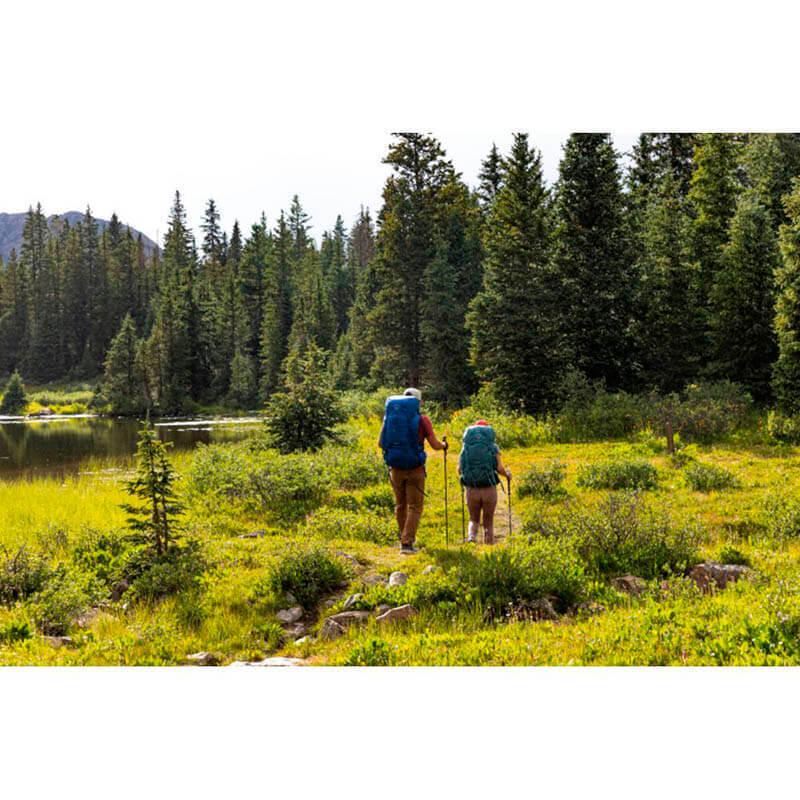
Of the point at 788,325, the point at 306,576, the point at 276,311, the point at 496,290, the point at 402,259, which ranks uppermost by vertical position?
the point at 402,259

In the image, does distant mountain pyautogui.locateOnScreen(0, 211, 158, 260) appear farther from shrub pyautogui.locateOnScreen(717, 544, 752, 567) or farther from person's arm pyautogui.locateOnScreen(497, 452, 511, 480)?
shrub pyautogui.locateOnScreen(717, 544, 752, 567)

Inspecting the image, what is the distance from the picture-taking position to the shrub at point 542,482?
8.79 meters

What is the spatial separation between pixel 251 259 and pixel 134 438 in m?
12.7

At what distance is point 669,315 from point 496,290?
13.5 ft

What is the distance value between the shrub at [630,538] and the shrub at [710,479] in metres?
1.77

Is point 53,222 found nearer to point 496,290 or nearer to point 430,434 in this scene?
point 496,290

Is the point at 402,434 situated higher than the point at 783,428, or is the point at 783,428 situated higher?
the point at 402,434

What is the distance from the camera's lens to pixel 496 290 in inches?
553

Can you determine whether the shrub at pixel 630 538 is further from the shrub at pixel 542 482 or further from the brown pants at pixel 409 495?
the shrub at pixel 542 482

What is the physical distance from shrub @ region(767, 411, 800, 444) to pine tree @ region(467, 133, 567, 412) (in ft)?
11.7

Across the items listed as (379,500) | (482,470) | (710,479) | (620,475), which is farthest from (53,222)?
(710,479)

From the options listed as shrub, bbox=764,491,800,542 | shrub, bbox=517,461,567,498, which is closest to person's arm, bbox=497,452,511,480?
shrub, bbox=517,461,567,498

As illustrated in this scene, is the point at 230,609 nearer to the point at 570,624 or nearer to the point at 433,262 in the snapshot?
the point at 570,624

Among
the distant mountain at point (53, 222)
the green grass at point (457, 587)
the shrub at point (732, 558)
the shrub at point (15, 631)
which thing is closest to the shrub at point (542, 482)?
the green grass at point (457, 587)
